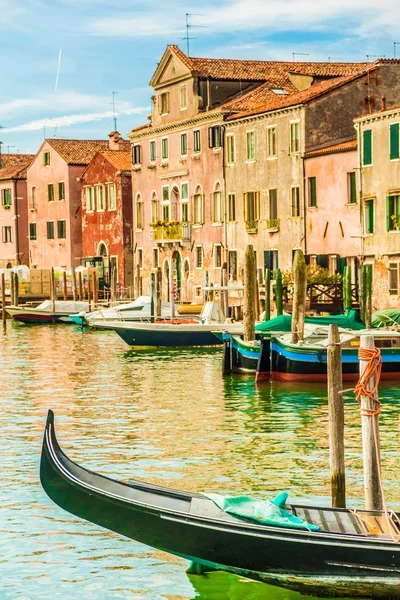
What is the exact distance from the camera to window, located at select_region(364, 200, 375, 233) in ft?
106

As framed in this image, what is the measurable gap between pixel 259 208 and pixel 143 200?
10338 millimetres

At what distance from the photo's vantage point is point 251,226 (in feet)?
130

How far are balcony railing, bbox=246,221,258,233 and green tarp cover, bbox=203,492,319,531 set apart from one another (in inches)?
1216

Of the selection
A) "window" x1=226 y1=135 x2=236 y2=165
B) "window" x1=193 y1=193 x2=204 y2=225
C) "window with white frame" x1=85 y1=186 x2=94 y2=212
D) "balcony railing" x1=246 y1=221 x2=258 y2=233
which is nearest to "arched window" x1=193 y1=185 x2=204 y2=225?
"window" x1=193 y1=193 x2=204 y2=225

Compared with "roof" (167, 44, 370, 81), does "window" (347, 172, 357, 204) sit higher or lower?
lower

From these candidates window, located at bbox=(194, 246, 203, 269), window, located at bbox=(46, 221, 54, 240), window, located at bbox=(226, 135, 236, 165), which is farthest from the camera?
window, located at bbox=(46, 221, 54, 240)

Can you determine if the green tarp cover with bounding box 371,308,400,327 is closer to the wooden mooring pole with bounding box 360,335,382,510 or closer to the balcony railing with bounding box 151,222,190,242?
the wooden mooring pole with bounding box 360,335,382,510

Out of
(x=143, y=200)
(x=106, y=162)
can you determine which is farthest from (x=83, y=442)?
(x=106, y=162)

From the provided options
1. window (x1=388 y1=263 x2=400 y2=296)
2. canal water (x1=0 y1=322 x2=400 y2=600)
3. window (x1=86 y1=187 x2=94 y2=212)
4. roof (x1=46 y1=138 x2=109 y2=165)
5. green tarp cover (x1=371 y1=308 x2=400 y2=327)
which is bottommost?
canal water (x1=0 y1=322 x2=400 y2=600)

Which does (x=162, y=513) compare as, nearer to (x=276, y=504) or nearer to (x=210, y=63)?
(x=276, y=504)

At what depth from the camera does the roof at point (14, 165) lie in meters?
61.1

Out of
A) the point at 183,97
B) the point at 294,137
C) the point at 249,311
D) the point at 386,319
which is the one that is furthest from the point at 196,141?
the point at 249,311

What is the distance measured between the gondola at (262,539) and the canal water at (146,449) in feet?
1.94

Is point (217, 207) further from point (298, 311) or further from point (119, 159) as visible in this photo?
point (298, 311)
